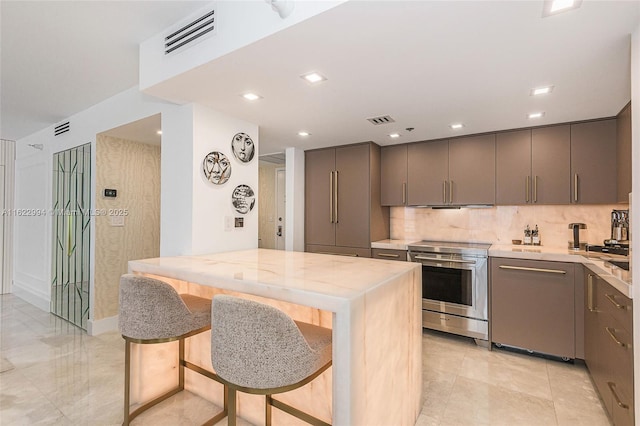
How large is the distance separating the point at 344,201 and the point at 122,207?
2.70m

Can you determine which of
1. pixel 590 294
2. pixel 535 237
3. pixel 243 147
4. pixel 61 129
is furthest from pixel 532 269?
pixel 61 129

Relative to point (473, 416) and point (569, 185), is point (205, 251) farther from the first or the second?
point (569, 185)

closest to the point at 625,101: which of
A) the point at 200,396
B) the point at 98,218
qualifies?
the point at 200,396

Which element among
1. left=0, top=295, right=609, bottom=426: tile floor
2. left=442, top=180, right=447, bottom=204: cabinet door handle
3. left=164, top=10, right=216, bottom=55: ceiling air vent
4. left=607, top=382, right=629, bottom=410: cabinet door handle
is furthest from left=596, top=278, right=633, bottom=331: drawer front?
left=164, top=10, right=216, bottom=55: ceiling air vent

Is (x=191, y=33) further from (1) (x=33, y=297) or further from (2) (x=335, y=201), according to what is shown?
(1) (x=33, y=297)

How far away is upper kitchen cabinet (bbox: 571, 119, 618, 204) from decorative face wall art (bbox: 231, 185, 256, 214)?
10.1 ft

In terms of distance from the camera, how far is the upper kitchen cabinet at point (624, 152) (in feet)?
7.66

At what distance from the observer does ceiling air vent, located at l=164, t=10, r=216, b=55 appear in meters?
1.79

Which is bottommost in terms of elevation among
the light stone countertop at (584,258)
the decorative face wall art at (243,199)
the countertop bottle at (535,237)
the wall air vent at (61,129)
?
the light stone countertop at (584,258)

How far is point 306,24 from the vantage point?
4.78ft

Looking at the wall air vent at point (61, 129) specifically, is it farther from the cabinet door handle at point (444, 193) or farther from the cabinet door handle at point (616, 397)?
the cabinet door handle at point (616, 397)

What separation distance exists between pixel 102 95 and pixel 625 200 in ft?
15.9

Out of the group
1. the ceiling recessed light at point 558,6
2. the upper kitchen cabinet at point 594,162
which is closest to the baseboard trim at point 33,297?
the ceiling recessed light at point 558,6

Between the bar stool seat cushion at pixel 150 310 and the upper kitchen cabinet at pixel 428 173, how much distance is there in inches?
114
